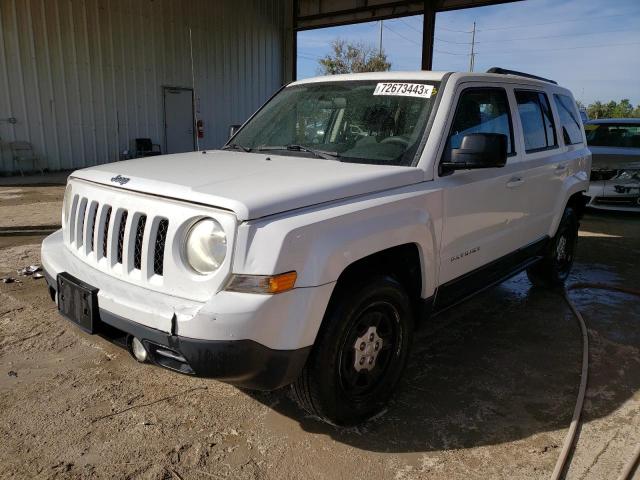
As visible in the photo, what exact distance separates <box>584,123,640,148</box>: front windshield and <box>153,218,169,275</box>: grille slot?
9.84 meters

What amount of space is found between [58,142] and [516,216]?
12.1 meters

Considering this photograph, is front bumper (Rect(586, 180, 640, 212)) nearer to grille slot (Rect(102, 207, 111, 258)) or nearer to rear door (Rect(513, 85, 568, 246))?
rear door (Rect(513, 85, 568, 246))

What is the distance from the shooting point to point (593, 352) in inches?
150

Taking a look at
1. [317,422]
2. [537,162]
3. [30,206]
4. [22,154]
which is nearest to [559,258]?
[537,162]

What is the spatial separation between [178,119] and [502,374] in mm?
13802

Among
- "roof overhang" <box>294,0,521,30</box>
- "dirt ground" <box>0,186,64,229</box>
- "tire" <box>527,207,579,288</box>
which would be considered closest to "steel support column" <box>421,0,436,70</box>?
"roof overhang" <box>294,0,521,30</box>

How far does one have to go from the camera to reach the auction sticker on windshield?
10.7 ft

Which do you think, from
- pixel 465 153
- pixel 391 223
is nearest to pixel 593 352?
pixel 465 153

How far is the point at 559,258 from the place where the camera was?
17.2ft

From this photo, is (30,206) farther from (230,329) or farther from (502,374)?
(502,374)

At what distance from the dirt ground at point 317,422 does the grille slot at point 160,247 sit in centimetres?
93

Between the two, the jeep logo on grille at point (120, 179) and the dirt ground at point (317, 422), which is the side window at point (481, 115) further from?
the jeep logo on grille at point (120, 179)

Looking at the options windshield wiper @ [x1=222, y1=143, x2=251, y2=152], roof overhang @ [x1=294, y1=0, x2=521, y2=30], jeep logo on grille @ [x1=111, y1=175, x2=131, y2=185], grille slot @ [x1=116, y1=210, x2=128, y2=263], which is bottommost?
grille slot @ [x1=116, y1=210, x2=128, y2=263]

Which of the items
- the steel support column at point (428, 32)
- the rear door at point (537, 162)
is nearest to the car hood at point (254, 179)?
the rear door at point (537, 162)
